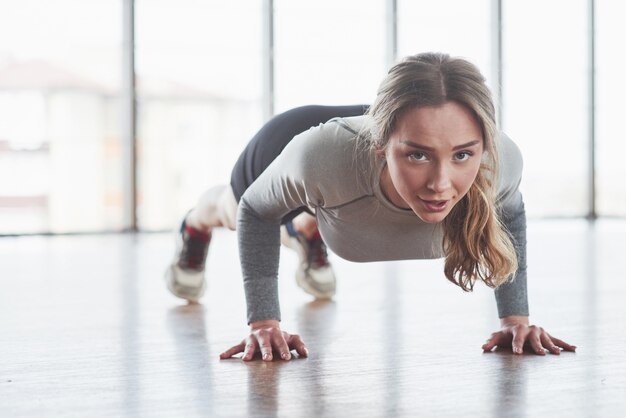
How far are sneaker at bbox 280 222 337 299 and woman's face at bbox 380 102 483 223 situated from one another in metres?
1.15

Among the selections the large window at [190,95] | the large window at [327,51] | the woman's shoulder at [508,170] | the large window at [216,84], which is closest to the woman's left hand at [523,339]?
the woman's shoulder at [508,170]

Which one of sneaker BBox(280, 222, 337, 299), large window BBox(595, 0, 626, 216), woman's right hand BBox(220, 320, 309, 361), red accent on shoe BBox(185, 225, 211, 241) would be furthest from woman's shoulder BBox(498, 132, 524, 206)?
large window BBox(595, 0, 626, 216)

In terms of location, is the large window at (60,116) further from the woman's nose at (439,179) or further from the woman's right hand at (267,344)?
the woman's nose at (439,179)

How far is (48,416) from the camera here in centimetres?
132

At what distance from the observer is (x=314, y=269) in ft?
8.85

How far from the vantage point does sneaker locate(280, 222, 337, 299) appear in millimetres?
2658

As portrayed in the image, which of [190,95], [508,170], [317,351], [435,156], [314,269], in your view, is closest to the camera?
[435,156]

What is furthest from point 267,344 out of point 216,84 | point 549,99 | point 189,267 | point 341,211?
point 549,99

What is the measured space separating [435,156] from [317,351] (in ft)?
1.83

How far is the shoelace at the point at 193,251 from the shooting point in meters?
2.59

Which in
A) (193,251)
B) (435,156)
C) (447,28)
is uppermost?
(447,28)

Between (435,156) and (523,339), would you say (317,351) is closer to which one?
(523,339)

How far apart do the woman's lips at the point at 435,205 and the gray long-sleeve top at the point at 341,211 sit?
16 centimetres

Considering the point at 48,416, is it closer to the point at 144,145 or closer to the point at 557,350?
the point at 557,350
